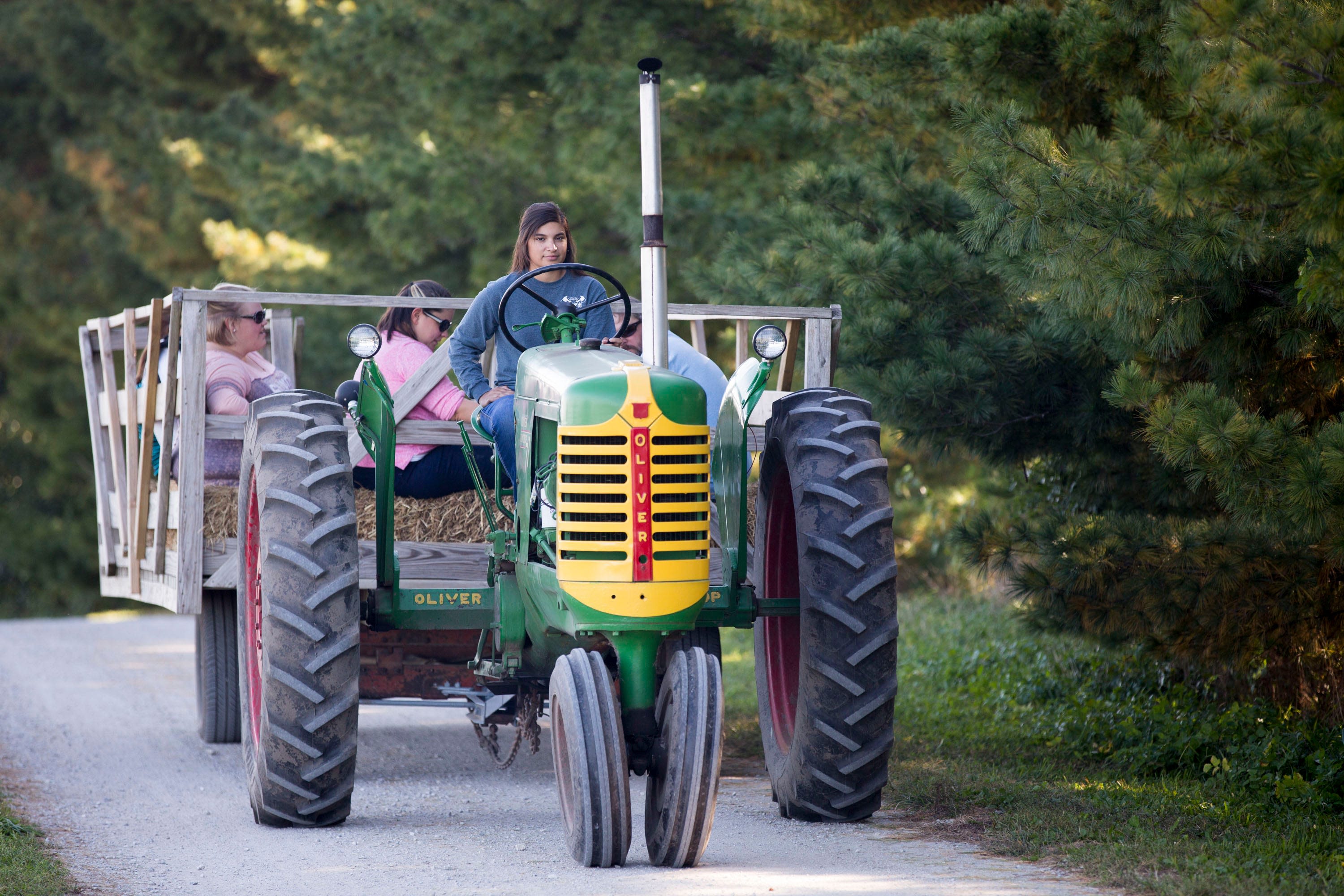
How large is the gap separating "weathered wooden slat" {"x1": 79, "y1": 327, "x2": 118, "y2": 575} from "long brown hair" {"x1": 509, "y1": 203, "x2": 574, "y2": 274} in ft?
10.4

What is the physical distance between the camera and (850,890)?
475cm

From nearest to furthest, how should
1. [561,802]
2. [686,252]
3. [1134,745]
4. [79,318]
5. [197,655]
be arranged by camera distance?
[561,802] < [1134,745] < [197,655] < [686,252] < [79,318]

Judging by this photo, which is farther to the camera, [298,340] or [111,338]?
[298,340]

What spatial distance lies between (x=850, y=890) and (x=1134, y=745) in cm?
312

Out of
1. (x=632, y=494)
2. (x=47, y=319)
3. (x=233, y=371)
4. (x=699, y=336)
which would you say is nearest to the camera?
(x=632, y=494)

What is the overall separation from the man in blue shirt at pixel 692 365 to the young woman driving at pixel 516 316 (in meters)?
0.40

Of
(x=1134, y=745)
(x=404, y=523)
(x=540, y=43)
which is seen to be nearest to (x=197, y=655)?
(x=404, y=523)

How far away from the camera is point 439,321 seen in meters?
7.69

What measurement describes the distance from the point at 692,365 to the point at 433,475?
4.20ft

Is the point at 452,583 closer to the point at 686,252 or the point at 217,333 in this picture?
the point at 217,333

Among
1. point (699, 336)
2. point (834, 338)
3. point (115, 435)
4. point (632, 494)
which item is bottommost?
point (115, 435)

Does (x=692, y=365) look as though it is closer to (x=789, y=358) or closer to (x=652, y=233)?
(x=789, y=358)

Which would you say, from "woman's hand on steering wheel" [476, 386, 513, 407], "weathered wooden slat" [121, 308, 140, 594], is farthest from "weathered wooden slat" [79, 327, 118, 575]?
"woman's hand on steering wheel" [476, 386, 513, 407]

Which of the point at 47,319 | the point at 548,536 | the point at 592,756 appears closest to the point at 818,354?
the point at 548,536
